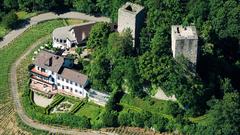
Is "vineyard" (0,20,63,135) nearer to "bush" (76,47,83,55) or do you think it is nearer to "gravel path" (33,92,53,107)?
"gravel path" (33,92,53,107)

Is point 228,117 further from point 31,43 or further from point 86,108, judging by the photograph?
Result: point 31,43

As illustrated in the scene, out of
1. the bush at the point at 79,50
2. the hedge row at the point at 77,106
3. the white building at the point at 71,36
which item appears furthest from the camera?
the white building at the point at 71,36

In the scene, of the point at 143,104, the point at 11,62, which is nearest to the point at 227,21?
the point at 143,104

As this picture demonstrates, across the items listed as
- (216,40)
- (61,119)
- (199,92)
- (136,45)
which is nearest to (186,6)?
(216,40)

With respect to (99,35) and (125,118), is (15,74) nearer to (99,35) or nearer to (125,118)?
(99,35)

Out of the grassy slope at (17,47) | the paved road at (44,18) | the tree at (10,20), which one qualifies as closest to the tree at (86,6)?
the paved road at (44,18)

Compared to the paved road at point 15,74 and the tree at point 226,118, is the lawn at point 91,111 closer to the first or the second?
the paved road at point 15,74
